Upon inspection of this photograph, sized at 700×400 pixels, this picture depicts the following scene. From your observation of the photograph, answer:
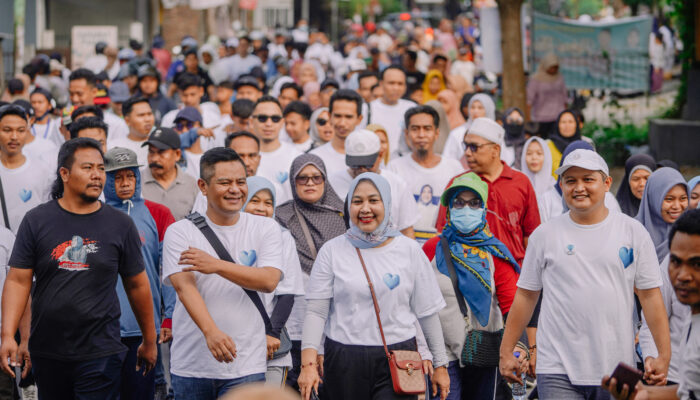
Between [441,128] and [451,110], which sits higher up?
[451,110]

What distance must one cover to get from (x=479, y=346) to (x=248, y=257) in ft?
5.30

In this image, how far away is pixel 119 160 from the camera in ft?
22.6

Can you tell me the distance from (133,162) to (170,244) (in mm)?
1357

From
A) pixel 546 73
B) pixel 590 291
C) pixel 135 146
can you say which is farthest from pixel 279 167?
pixel 546 73

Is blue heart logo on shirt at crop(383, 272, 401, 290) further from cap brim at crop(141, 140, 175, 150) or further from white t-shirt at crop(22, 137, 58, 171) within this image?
white t-shirt at crop(22, 137, 58, 171)

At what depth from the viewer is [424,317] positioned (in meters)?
5.92

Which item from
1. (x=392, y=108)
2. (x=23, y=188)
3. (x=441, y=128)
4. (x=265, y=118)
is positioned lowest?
(x=23, y=188)

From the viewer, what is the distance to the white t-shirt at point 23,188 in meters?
8.51

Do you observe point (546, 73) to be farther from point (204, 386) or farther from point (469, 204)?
point (204, 386)

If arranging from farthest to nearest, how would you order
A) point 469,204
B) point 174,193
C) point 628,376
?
1. point 174,193
2. point 469,204
3. point 628,376

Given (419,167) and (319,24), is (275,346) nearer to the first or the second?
(419,167)

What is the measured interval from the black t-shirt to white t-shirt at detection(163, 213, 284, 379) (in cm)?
36

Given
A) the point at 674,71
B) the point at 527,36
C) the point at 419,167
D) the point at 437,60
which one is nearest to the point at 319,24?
the point at 674,71

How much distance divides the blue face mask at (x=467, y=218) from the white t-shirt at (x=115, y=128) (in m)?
5.37
